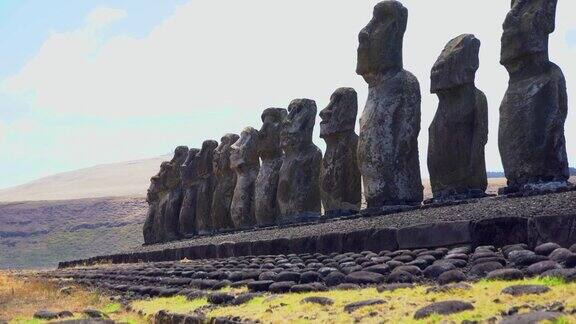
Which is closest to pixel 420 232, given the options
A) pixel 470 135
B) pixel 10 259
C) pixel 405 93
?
pixel 470 135

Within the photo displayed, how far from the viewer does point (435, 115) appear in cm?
1211

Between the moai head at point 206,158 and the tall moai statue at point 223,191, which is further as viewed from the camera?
the moai head at point 206,158

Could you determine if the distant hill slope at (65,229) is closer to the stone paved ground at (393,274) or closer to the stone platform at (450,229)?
the stone platform at (450,229)

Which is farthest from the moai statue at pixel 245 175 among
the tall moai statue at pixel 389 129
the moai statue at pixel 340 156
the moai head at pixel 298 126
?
the tall moai statue at pixel 389 129

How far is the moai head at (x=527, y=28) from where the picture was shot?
1034 cm

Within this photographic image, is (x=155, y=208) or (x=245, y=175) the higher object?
(x=245, y=175)

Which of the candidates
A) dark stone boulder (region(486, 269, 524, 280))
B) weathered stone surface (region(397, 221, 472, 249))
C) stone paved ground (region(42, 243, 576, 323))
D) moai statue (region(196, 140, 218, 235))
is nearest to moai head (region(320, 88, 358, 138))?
stone paved ground (region(42, 243, 576, 323))

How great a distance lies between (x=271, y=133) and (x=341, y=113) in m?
4.04

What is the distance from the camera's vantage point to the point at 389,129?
12.8 metres

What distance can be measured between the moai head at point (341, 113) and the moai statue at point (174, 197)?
34.9 feet

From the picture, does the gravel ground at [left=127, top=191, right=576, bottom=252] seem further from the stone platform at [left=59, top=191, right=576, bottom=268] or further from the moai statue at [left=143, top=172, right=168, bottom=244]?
the moai statue at [left=143, top=172, right=168, bottom=244]

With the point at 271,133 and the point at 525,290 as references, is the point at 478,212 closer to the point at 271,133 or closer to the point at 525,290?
the point at 525,290

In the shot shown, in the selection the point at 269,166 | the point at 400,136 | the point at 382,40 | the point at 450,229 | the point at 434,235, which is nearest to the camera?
the point at 450,229

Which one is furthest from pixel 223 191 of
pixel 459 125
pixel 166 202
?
pixel 459 125
